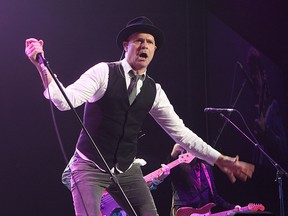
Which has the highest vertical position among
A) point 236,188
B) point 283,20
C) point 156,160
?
point 283,20

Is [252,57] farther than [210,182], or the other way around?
[252,57]

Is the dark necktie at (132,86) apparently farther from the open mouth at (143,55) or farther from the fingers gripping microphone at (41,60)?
the fingers gripping microphone at (41,60)

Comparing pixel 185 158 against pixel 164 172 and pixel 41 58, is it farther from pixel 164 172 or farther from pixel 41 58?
pixel 41 58

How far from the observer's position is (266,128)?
740cm

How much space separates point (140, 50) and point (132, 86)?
0.86ft

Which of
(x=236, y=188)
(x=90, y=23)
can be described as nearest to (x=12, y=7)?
(x=90, y=23)

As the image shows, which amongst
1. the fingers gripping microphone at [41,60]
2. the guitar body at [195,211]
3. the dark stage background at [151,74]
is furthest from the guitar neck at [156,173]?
the fingers gripping microphone at [41,60]

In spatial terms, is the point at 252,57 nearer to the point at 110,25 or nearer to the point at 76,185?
the point at 110,25

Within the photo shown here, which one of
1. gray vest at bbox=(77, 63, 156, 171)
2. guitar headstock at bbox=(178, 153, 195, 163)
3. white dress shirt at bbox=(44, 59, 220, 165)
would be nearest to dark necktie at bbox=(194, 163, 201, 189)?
guitar headstock at bbox=(178, 153, 195, 163)

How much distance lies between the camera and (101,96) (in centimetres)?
282

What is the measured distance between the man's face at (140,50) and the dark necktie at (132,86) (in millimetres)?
43

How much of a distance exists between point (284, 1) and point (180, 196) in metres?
4.60

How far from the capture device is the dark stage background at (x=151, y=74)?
4.94 meters

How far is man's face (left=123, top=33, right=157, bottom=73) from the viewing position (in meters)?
3.01
